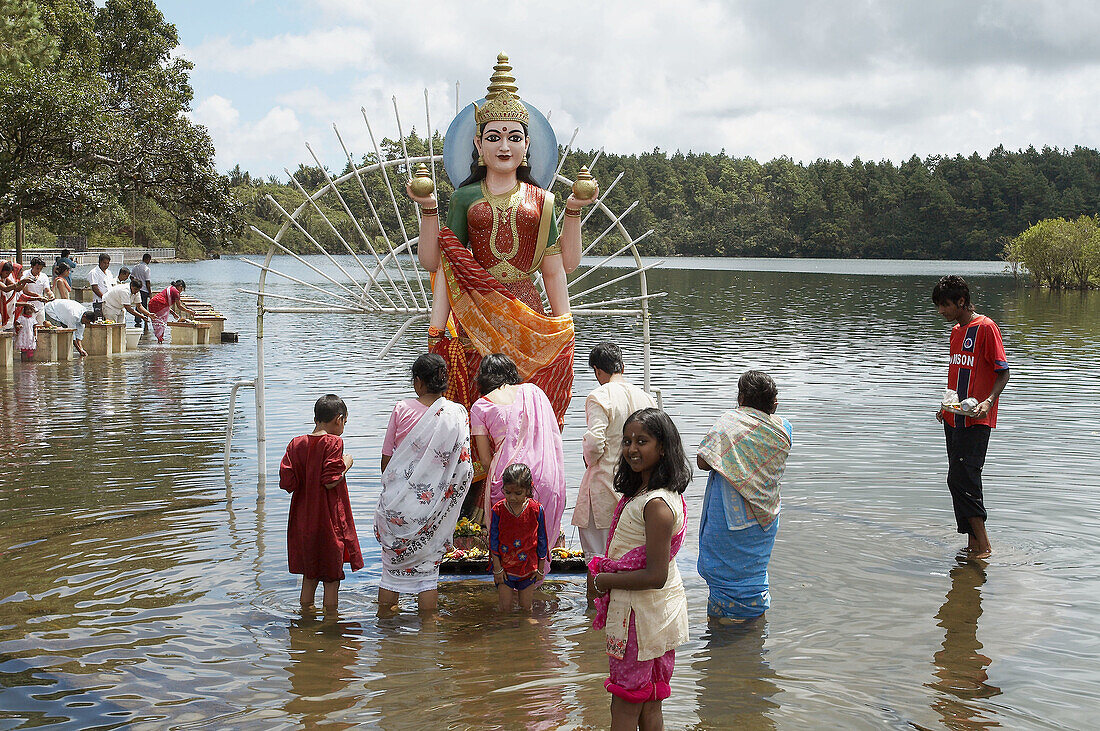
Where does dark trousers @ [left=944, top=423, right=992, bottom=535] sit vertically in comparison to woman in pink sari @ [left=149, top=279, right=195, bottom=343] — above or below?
below

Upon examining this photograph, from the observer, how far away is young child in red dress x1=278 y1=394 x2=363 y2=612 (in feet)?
17.0

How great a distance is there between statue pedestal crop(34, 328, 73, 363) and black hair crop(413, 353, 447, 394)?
43.0ft

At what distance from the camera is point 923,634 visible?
5.20 m

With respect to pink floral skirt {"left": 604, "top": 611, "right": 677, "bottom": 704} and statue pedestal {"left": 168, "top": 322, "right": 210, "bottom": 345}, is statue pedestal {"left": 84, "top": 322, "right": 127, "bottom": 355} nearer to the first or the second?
statue pedestal {"left": 168, "top": 322, "right": 210, "bottom": 345}

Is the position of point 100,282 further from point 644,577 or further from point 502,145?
point 644,577

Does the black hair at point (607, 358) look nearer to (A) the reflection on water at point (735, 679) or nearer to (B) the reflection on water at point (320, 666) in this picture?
(A) the reflection on water at point (735, 679)

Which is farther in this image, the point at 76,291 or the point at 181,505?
the point at 76,291

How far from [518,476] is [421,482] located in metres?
0.53

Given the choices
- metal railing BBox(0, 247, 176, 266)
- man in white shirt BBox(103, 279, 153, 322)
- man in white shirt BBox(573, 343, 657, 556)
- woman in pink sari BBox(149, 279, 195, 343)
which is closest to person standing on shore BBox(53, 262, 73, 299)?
man in white shirt BBox(103, 279, 153, 322)

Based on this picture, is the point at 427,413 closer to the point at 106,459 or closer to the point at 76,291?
the point at 106,459

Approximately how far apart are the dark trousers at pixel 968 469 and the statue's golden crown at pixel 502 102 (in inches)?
143

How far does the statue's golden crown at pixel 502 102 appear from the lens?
667 cm

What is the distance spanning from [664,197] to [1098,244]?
54135 mm

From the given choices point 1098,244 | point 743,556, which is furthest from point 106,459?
point 1098,244
